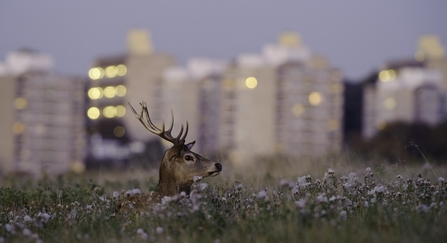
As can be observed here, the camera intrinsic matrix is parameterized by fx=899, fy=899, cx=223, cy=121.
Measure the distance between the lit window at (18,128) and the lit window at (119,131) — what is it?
10283 mm

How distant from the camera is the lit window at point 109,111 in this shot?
128m

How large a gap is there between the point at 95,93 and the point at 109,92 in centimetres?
546

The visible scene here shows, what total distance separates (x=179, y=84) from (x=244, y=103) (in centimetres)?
1224

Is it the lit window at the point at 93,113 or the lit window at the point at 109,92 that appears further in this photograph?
the lit window at the point at 109,92

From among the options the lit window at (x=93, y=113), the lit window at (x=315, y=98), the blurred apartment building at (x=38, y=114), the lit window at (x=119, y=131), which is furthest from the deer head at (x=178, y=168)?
the lit window at (x=93, y=113)

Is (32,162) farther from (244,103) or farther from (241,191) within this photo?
(241,191)

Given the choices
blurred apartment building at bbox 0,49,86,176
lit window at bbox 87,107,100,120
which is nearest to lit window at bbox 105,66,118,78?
lit window at bbox 87,107,100,120

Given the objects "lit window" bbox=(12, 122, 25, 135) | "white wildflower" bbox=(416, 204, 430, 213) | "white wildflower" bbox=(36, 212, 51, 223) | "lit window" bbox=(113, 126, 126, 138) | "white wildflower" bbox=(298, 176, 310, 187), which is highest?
"white wildflower" bbox=(298, 176, 310, 187)

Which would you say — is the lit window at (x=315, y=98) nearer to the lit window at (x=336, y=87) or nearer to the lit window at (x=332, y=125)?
the lit window at (x=336, y=87)

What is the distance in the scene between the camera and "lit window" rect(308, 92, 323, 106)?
97562mm

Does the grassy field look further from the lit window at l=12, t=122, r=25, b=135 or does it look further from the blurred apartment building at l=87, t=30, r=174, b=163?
the lit window at l=12, t=122, r=25, b=135

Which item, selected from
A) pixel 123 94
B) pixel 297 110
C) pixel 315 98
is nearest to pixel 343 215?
pixel 297 110

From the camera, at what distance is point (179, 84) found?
10556cm

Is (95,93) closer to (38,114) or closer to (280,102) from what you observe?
(38,114)
